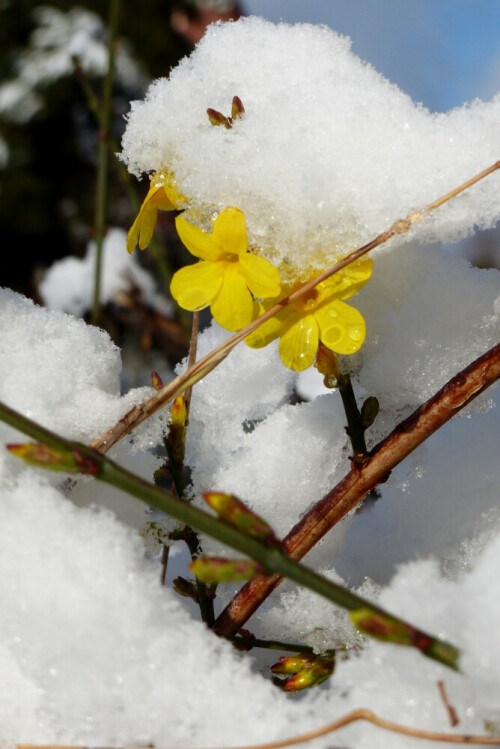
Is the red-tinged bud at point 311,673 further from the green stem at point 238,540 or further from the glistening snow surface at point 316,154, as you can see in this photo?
the glistening snow surface at point 316,154

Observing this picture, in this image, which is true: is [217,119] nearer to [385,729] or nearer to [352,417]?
[352,417]

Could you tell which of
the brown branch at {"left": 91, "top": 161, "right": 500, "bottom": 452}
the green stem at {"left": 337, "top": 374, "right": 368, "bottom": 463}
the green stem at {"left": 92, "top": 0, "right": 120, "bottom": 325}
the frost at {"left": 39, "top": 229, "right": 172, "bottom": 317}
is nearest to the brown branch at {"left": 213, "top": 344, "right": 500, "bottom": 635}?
the green stem at {"left": 337, "top": 374, "right": 368, "bottom": 463}

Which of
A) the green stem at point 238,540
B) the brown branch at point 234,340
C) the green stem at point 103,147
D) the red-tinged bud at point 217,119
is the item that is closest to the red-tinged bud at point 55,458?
the green stem at point 238,540

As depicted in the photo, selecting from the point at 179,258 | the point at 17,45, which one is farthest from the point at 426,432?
the point at 17,45

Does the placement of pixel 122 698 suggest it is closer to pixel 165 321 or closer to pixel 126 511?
pixel 126 511

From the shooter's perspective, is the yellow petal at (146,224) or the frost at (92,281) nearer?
the yellow petal at (146,224)

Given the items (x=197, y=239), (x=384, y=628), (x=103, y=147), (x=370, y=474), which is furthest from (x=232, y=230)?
(x=103, y=147)

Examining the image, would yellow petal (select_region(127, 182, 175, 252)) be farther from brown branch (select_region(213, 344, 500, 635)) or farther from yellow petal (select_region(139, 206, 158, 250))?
brown branch (select_region(213, 344, 500, 635))
